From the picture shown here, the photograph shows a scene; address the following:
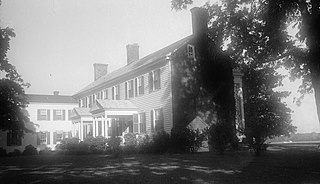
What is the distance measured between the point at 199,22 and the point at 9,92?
18.0 metres

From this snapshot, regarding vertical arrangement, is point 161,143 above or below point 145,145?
above

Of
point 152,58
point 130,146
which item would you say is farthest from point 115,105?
point 130,146

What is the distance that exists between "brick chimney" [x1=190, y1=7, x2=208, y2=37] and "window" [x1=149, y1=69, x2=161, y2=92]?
4.62 m

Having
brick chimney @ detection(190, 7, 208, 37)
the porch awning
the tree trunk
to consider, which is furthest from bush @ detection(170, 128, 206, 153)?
brick chimney @ detection(190, 7, 208, 37)

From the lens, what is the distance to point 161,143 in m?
22.2

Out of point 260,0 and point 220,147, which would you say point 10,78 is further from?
point 260,0

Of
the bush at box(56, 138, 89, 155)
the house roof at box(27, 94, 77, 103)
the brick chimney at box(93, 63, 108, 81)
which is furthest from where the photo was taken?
the brick chimney at box(93, 63, 108, 81)

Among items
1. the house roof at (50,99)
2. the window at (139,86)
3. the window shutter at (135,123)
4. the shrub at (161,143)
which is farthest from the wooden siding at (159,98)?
the house roof at (50,99)

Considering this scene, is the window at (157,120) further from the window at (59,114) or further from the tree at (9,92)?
the window at (59,114)

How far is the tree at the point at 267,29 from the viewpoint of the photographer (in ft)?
58.4

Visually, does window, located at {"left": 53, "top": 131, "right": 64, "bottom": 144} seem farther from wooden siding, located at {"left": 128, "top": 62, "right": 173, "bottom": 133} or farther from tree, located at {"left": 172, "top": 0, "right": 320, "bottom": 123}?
tree, located at {"left": 172, "top": 0, "right": 320, "bottom": 123}

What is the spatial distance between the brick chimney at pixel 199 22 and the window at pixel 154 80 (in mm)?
4616

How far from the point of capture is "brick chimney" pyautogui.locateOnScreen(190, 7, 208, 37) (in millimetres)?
26297

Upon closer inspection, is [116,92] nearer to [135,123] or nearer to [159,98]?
[135,123]
